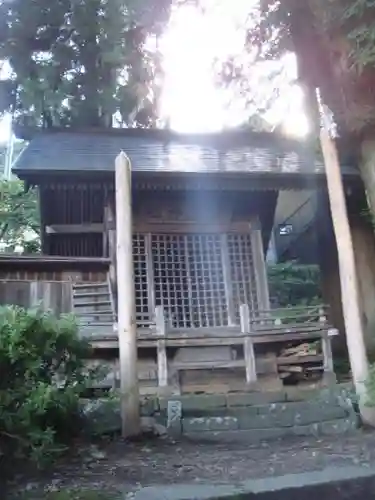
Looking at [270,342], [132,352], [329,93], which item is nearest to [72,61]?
[329,93]

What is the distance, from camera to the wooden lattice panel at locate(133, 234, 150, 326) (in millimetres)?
9492

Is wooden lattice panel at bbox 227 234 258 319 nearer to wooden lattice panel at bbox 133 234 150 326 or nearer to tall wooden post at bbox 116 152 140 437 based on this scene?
wooden lattice panel at bbox 133 234 150 326

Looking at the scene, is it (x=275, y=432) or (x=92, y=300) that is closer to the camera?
(x=275, y=432)

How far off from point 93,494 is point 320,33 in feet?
22.5

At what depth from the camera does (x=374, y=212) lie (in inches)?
305

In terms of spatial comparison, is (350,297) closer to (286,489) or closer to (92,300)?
(286,489)

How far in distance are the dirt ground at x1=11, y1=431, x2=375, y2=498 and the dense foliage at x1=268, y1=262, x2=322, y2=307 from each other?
10420 mm

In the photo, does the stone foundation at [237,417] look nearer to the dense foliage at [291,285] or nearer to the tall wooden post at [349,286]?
the tall wooden post at [349,286]

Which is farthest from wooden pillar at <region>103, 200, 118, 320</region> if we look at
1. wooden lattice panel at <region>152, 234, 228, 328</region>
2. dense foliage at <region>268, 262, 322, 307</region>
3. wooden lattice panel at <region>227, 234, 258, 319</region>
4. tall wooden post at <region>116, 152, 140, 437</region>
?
dense foliage at <region>268, 262, 322, 307</region>

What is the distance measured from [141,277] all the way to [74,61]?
7604 mm

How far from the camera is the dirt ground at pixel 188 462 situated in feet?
13.5

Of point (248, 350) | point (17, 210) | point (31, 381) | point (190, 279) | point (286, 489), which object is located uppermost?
point (17, 210)

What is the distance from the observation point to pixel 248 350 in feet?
26.9

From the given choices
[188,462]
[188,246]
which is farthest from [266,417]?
[188,246]
